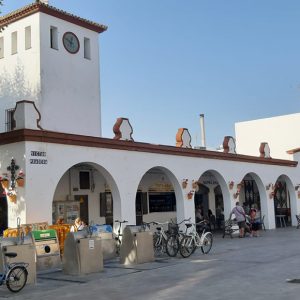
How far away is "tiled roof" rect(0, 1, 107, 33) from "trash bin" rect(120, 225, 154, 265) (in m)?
12.8

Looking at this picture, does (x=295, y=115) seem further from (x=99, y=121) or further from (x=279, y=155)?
(x=99, y=121)

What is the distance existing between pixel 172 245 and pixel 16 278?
238 inches

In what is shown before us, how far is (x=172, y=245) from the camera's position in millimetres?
14906

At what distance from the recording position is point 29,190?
1403cm

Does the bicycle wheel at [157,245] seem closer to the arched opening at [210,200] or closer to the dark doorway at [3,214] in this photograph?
the dark doorway at [3,214]

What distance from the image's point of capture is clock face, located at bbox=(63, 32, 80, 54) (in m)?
23.4

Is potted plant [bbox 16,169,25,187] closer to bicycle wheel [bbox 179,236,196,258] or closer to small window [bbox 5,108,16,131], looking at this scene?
bicycle wheel [bbox 179,236,196,258]

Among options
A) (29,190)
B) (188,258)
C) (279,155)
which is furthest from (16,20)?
(279,155)

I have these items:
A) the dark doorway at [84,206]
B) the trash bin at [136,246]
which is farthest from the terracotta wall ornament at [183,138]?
the trash bin at [136,246]

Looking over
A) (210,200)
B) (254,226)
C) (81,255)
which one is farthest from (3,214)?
(210,200)

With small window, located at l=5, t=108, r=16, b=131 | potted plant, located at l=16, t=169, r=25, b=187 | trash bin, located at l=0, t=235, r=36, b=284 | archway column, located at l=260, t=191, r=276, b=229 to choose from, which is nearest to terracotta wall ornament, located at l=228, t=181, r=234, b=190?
archway column, located at l=260, t=191, r=276, b=229

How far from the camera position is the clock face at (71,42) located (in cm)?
2339

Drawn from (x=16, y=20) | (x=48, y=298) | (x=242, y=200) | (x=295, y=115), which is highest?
(x=16, y=20)

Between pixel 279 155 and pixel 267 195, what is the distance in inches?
365
